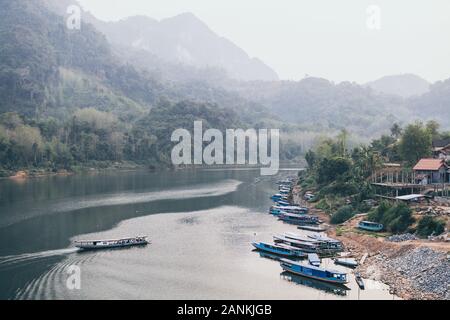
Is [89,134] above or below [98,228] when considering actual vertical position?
above

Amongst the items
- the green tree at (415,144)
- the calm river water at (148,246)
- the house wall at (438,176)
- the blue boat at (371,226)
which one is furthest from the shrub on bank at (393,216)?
the green tree at (415,144)

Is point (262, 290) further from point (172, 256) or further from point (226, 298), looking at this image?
point (172, 256)

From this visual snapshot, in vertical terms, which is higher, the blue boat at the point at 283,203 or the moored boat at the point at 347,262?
the blue boat at the point at 283,203

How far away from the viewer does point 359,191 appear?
5362cm

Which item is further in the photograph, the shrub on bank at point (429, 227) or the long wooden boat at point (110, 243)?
the long wooden boat at point (110, 243)

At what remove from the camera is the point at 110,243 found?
41.3 metres

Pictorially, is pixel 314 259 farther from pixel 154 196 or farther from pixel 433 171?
pixel 154 196

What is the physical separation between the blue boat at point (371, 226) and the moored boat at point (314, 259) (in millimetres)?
7487

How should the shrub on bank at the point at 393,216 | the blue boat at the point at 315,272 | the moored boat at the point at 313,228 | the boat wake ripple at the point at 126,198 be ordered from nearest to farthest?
the blue boat at the point at 315,272 → the shrub on bank at the point at 393,216 → the moored boat at the point at 313,228 → the boat wake ripple at the point at 126,198

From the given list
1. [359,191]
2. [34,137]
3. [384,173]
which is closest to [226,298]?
[359,191]

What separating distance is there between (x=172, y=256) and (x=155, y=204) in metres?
25.6

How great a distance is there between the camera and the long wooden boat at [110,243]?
40344mm

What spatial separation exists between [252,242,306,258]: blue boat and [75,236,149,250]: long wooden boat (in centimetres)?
1006

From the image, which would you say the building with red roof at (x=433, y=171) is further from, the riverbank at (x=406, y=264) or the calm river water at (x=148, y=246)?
the calm river water at (x=148, y=246)
